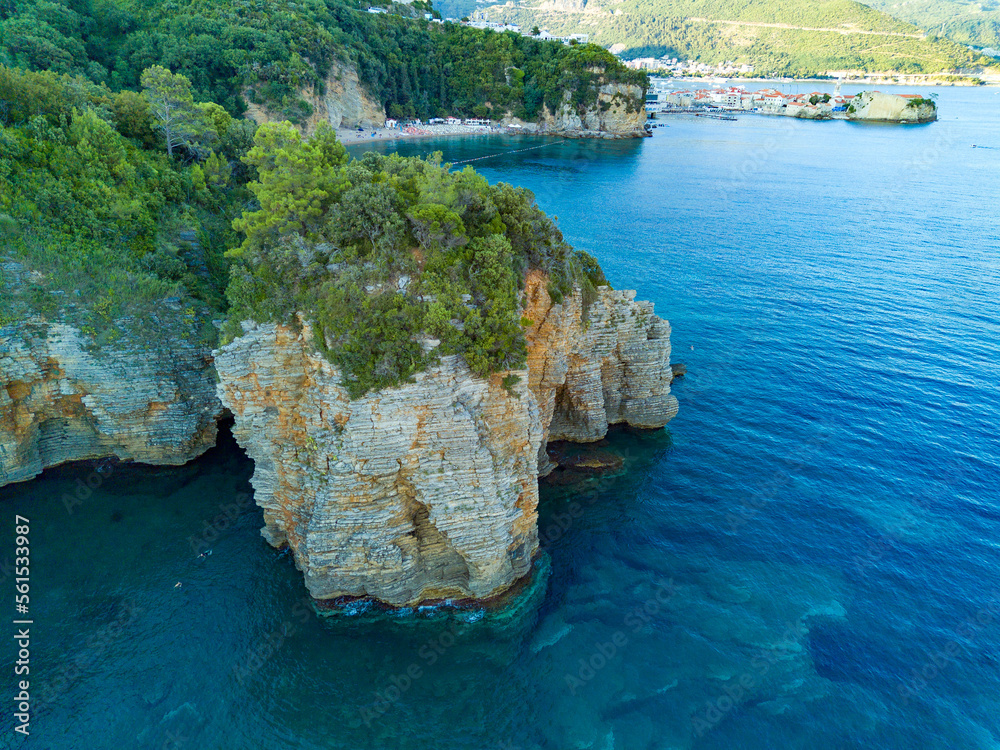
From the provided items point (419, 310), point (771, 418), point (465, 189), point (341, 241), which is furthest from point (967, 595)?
point (341, 241)

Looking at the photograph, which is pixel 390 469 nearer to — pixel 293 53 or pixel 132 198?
pixel 132 198

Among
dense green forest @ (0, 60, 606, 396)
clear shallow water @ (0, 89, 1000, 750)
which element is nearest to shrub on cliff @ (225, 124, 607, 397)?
dense green forest @ (0, 60, 606, 396)

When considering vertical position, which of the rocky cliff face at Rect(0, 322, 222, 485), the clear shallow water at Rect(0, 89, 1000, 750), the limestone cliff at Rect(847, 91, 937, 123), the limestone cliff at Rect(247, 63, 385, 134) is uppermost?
the limestone cliff at Rect(847, 91, 937, 123)

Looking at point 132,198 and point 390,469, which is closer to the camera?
point 390,469

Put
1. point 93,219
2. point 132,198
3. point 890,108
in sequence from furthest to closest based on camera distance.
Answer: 1. point 890,108
2. point 132,198
3. point 93,219

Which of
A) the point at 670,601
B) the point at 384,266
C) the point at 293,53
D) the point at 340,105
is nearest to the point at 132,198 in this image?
the point at 384,266

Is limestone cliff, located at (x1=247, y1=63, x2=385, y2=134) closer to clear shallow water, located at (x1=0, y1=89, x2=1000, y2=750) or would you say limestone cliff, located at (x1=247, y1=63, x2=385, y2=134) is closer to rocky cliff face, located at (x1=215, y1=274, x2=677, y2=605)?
clear shallow water, located at (x1=0, y1=89, x2=1000, y2=750)
